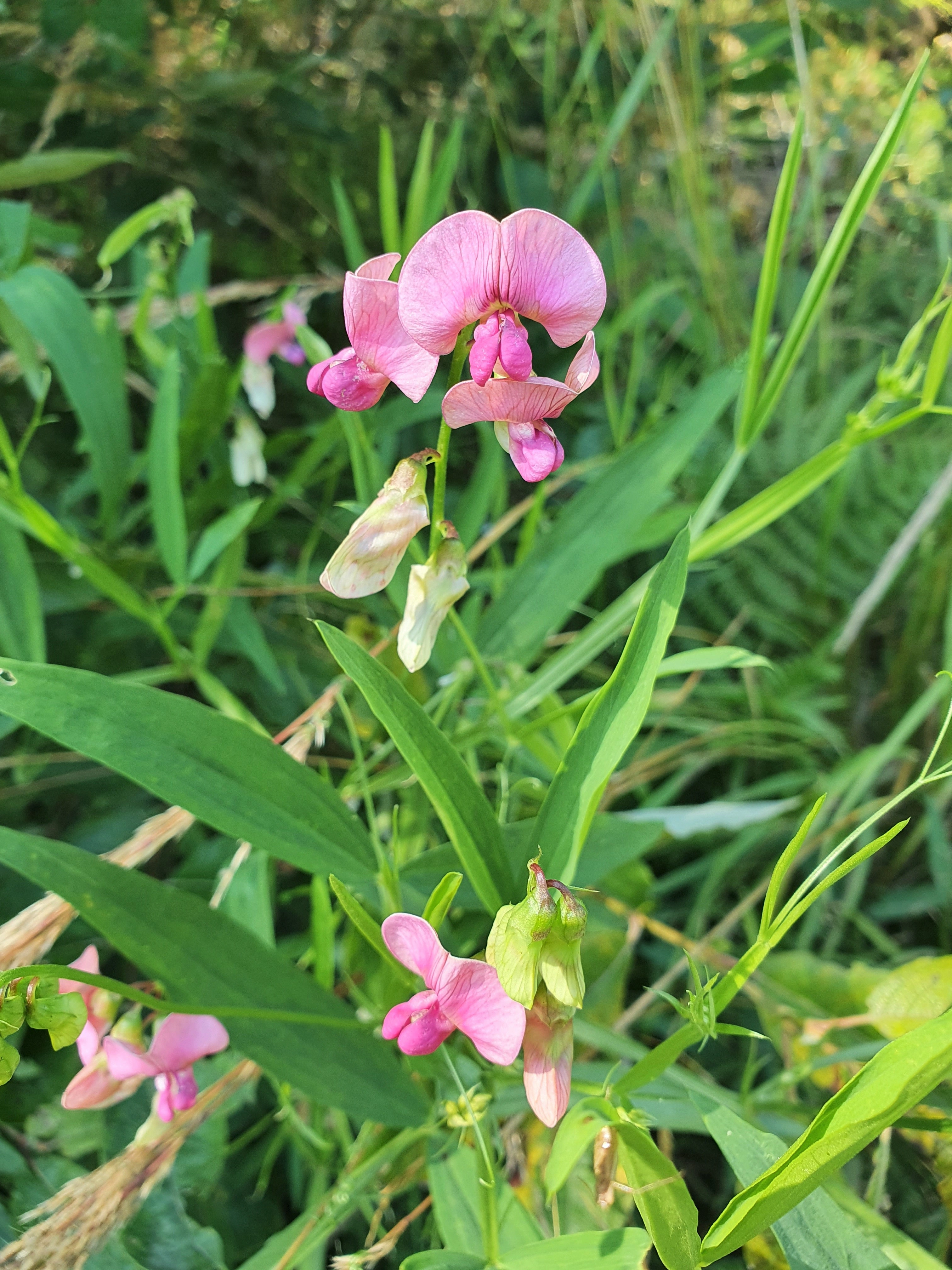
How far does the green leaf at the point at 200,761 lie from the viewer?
1.87 ft

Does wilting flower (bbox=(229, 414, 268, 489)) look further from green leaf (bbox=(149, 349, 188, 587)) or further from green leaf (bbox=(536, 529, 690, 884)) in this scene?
green leaf (bbox=(536, 529, 690, 884))

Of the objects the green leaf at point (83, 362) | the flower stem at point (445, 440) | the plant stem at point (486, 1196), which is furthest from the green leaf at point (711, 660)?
the green leaf at point (83, 362)

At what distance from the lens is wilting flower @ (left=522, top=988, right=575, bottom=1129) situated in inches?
18.8

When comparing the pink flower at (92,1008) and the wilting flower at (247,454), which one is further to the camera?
the wilting flower at (247,454)

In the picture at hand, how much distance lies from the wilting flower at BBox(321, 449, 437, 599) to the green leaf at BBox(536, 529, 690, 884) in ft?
0.52

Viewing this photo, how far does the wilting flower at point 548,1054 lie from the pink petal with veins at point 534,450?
30cm

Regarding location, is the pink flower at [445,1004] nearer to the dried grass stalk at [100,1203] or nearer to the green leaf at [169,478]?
the dried grass stalk at [100,1203]

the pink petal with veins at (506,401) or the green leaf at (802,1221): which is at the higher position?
the pink petal with veins at (506,401)

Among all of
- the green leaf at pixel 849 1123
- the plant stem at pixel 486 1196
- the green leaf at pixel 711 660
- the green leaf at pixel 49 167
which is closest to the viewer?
the green leaf at pixel 849 1123

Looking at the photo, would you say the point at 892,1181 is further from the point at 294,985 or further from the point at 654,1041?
the point at 294,985

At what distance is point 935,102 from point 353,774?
1.45 meters

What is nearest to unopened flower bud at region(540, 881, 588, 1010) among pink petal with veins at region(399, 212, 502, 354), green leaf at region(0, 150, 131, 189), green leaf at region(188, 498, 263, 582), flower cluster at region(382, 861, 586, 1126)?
flower cluster at region(382, 861, 586, 1126)

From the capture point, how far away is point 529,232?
47cm

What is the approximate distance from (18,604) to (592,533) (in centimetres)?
65
